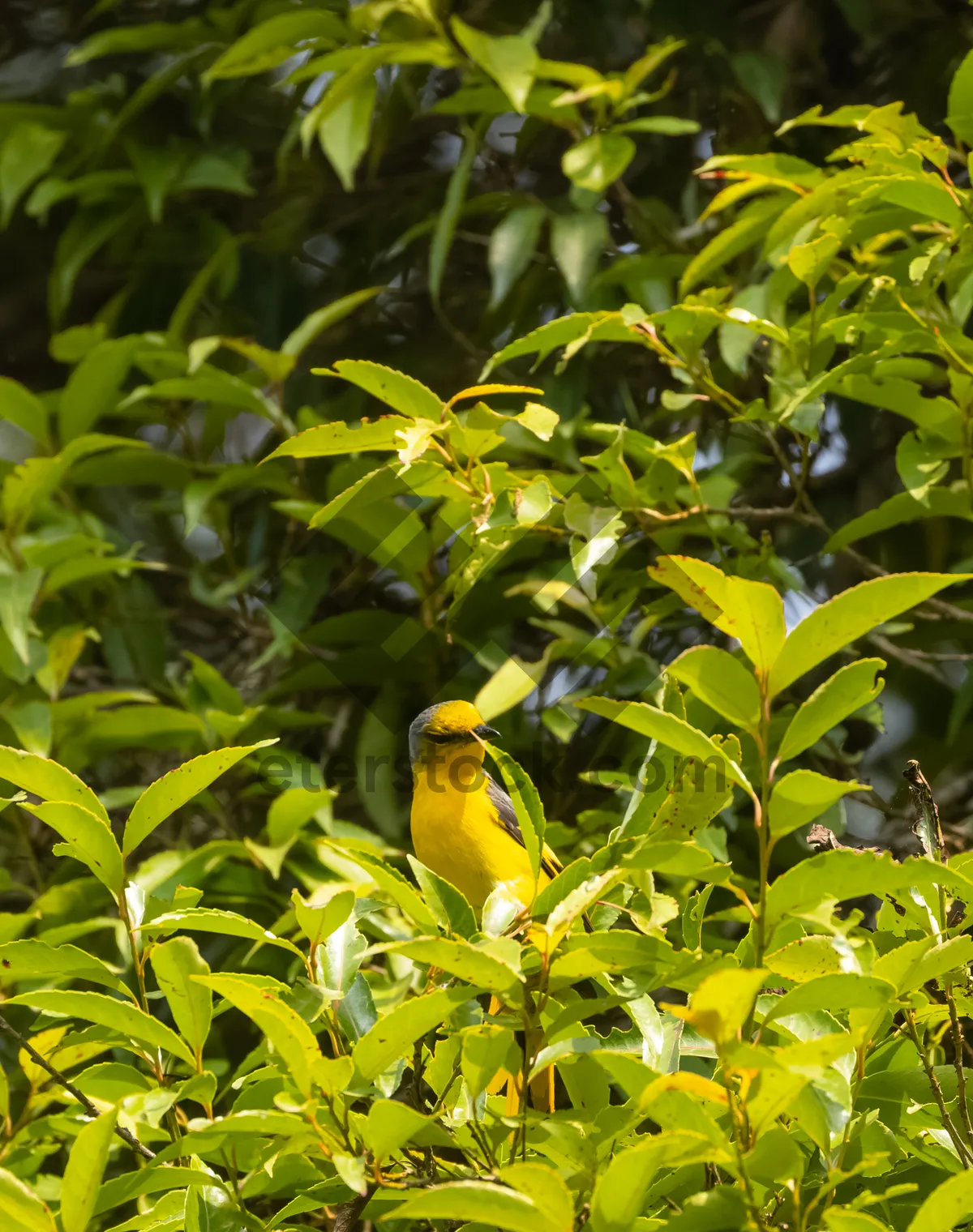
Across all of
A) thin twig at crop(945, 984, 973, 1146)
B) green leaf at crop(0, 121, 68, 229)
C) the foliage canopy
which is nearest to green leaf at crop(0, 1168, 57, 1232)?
the foliage canopy

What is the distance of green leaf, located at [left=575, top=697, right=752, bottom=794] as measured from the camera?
96 cm

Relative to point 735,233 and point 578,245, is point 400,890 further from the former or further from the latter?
point 578,245

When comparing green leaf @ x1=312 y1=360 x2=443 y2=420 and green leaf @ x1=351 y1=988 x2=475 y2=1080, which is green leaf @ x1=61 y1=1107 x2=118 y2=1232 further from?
green leaf @ x1=312 y1=360 x2=443 y2=420

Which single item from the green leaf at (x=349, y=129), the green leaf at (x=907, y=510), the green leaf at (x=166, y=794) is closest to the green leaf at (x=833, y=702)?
the green leaf at (x=166, y=794)

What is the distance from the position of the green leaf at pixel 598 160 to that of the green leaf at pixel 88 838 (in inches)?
66.6

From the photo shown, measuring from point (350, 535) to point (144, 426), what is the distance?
1188 millimetres

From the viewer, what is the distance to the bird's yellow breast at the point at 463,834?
2303mm

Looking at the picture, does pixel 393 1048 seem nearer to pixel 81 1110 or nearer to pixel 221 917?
pixel 221 917

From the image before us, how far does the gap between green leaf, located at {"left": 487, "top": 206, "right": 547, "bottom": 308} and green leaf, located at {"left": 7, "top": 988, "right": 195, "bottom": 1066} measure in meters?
1.71

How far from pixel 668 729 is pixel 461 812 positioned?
4.66ft

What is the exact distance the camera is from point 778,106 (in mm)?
2645

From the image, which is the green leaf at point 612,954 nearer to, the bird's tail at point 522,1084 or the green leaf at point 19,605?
the bird's tail at point 522,1084

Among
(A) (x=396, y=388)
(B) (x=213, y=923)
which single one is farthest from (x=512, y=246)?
(B) (x=213, y=923)

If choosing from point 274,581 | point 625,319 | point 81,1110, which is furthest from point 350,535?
point 81,1110
